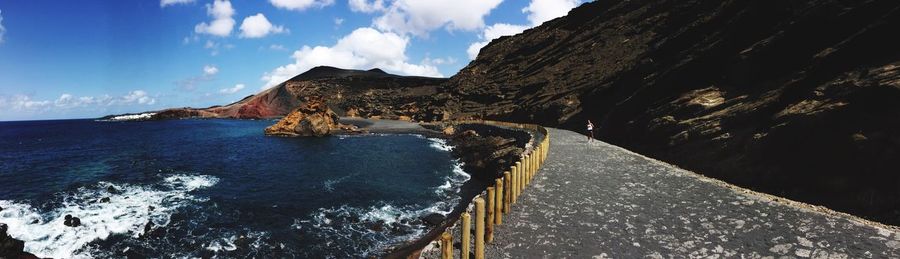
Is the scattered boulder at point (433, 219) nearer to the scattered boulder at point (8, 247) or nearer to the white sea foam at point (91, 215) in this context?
the white sea foam at point (91, 215)

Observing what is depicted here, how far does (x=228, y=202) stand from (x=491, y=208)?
20.3 meters

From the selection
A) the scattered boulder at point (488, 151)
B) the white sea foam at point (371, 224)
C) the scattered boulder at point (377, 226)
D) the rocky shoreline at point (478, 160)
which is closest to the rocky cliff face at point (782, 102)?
the scattered boulder at point (488, 151)

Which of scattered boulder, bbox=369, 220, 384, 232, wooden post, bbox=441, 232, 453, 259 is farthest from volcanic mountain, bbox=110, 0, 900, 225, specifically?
scattered boulder, bbox=369, 220, 384, 232

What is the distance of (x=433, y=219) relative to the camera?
68.4ft

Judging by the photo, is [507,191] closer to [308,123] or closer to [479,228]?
[479,228]

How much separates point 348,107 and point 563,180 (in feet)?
405

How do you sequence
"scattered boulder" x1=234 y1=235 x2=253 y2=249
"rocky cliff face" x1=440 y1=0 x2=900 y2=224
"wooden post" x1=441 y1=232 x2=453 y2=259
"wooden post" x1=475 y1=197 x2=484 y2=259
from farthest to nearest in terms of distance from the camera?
"scattered boulder" x1=234 y1=235 x2=253 y2=249 < "rocky cliff face" x1=440 y1=0 x2=900 y2=224 < "wooden post" x1=475 y1=197 x2=484 y2=259 < "wooden post" x1=441 y1=232 x2=453 y2=259

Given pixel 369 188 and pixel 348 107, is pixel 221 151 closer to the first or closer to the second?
pixel 369 188

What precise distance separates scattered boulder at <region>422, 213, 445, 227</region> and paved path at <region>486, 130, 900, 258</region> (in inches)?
284

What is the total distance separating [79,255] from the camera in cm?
1662

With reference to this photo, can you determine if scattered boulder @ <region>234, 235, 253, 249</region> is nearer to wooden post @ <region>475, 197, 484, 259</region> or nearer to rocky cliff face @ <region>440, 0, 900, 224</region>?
wooden post @ <region>475, 197, 484, 259</region>

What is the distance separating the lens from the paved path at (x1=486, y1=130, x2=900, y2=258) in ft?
27.8

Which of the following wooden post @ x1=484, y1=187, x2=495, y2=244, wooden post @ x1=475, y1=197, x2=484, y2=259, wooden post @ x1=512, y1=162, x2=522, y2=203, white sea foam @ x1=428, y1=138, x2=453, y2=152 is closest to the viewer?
wooden post @ x1=475, y1=197, x2=484, y2=259

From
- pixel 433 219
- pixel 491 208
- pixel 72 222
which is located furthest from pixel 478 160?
pixel 491 208
